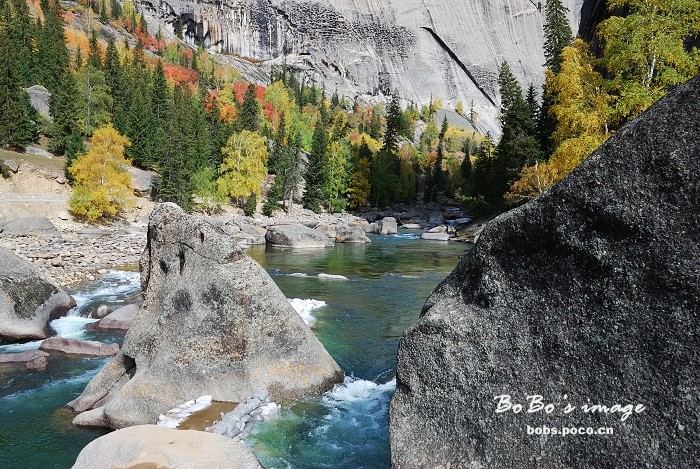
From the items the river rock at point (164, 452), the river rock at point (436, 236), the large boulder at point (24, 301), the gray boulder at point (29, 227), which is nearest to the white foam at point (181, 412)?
the river rock at point (164, 452)

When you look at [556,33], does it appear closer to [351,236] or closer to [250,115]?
[351,236]

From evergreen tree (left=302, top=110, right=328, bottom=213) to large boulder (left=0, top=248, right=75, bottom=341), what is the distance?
59.1 meters

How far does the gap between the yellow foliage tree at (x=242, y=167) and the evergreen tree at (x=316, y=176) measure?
41.7 feet

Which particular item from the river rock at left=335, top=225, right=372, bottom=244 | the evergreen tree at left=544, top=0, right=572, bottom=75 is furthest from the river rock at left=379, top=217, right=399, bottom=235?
the evergreen tree at left=544, top=0, right=572, bottom=75

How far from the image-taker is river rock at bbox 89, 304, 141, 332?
1576cm

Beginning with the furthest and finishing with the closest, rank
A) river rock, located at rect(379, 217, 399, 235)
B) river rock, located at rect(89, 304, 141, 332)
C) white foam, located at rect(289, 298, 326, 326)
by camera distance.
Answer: river rock, located at rect(379, 217, 399, 235) < white foam, located at rect(289, 298, 326, 326) < river rock, located at rect(89, 304, 141, 332)

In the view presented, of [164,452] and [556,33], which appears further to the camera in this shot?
[556,33]

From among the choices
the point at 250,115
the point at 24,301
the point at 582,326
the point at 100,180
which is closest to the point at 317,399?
the point at 582,326

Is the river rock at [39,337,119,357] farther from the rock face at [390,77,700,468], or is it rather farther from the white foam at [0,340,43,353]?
the rock face at [390,77,700,468]

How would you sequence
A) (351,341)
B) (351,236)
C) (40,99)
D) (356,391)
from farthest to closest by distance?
(40,99) → (351,236) → (351,341) → (356,391)

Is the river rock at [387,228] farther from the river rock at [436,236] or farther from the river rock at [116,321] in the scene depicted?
the river rock at [116,321]

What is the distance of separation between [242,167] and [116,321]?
46.9 metres

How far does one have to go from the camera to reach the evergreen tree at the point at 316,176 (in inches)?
2963

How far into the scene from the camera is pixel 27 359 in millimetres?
12516
